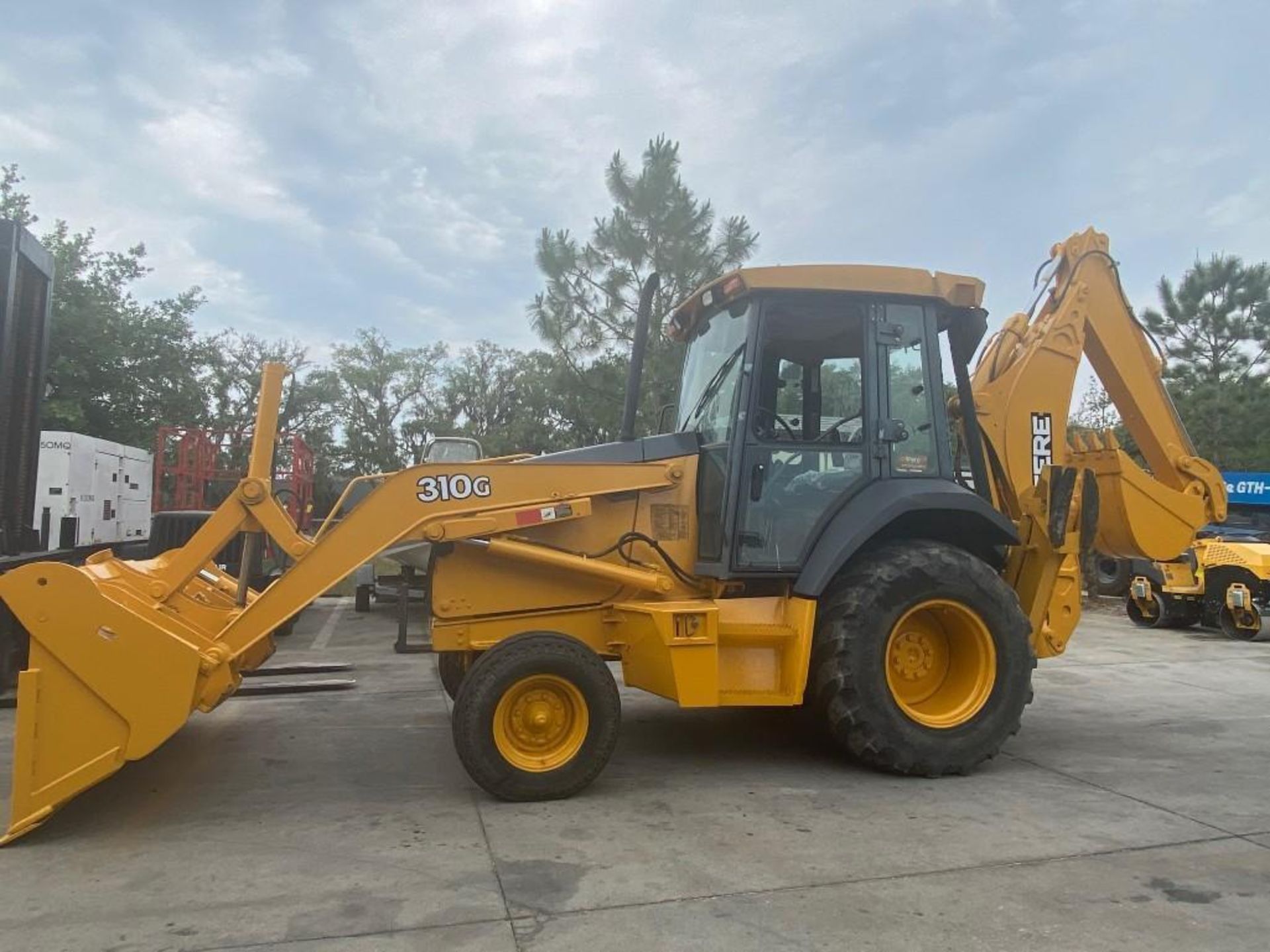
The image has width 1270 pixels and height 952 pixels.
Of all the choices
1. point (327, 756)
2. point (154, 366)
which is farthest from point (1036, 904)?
point (154, 366)

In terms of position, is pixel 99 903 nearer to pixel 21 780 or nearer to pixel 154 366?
pixel 21 780

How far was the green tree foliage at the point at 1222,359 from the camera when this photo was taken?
24.6 m

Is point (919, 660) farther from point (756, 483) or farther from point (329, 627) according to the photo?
point (329, 627)

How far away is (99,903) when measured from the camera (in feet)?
11.4

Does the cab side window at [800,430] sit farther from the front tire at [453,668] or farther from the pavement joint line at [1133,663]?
the pavement joint line at [1133,663]

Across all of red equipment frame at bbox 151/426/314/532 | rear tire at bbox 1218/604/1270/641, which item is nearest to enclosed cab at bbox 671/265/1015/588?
rear tire at bbox 1218/604/1270/641

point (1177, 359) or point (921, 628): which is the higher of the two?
point (1177, 359)

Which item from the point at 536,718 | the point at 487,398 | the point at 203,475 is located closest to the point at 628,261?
the point at 203,475

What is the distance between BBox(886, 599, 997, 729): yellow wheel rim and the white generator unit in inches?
345

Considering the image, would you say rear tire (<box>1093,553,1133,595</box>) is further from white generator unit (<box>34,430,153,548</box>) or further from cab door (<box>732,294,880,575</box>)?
white generator unit (<box>34,430,153,548</box>)

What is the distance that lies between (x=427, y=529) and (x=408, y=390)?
44.1 metres

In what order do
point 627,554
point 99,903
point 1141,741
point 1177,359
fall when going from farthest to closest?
1. point 1177,359
2. point 1141,741
3. point 627,554
4. point 99,903

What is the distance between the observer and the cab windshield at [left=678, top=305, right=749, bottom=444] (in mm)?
5512

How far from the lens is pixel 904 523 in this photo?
558 centimetres
